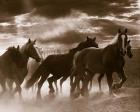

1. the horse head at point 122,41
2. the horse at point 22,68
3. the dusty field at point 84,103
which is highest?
the horse head at point 122,41

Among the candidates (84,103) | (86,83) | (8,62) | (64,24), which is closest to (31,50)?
(8,62)

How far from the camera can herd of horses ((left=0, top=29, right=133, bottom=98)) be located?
9.89ft

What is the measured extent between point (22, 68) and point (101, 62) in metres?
0.57

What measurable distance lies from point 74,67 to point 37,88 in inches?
11.8

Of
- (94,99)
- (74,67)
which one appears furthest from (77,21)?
(94,99)

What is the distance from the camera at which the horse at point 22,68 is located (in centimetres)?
319

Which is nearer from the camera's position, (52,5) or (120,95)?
(120,95)

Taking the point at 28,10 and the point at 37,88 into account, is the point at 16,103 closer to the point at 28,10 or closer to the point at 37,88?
the point at 37,88

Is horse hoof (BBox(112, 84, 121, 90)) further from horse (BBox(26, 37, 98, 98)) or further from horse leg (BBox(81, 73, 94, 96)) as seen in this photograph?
horse (BBox(26, 37, 98, 98))

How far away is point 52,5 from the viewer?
10.3ft

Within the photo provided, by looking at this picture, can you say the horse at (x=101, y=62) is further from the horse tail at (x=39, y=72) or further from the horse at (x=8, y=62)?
the horse at (x=8, y=62)

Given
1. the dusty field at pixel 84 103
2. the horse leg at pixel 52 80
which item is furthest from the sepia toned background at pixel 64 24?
the horse leg at pixel 52 80

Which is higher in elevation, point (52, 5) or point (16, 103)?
point (52, 5)

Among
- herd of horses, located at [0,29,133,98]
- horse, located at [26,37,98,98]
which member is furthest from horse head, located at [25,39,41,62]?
horse, located at [26,37,98,98]
